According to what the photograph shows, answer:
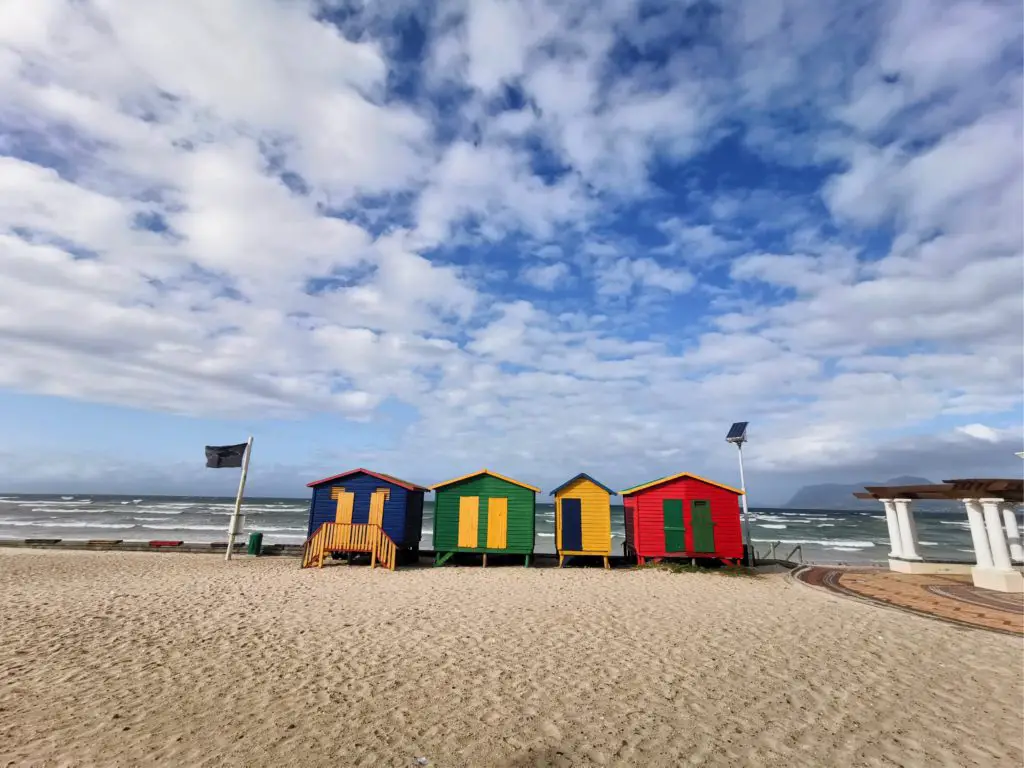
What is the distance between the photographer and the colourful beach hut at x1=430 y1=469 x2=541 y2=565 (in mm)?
21188

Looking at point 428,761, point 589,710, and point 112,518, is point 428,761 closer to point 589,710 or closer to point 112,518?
point 589,710

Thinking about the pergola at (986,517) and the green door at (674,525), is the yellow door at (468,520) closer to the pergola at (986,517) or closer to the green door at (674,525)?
the green door at (674,525)

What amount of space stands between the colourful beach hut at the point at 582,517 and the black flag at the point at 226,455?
13.9 m

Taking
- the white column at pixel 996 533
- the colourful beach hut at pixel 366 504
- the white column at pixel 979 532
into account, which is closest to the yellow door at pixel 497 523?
the colourful beach hut at pixel 366 504

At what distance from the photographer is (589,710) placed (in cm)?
683

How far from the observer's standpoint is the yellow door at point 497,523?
69.7 feet

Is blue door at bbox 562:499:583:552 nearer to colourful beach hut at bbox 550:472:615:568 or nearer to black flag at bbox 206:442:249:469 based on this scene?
colourful beach hut at bbox 550:472:615:568

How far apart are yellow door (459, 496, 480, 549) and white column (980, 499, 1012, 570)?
17.4 metres

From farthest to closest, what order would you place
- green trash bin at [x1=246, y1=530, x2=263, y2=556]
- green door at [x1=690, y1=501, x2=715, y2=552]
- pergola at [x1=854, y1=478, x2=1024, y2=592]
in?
1. green trash bin at [x1=246, y1=530, x2=263, y2=556]
2. green door at [x1=690, y1=501, x2=715, y2=552]
3. pergola at [x1=854, y1=478, x2=1024, y2=592]

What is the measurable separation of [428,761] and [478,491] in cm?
1624

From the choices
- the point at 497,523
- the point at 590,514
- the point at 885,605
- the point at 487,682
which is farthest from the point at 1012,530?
the point at 487,682

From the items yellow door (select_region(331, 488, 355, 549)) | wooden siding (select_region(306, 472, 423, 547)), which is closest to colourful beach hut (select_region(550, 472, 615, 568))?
wooden siding (select_region(306, 472, 423, 547))

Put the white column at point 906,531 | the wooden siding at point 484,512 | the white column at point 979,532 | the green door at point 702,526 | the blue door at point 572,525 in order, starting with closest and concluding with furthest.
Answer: the white column at point 979,532, the white column at point 906,531, the green door at point 702,526, the wooden siding at point 484,512, the blue door at point 572,525

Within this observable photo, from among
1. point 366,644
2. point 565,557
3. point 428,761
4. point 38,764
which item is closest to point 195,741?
point 38,764
